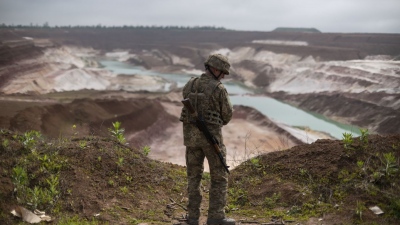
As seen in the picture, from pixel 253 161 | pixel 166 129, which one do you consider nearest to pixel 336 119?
pixel 166 129

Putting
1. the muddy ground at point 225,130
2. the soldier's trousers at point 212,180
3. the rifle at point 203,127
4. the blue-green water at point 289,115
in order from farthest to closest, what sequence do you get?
the blue-green water at point 289,115 → the muddy ground at point 225,130 → the soldier's trousers at point 212,180 → the rifle at point 203,127

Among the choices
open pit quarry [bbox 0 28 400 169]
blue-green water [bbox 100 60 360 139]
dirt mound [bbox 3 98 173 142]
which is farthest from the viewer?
blue-green water [bbox 100 60 360 139]

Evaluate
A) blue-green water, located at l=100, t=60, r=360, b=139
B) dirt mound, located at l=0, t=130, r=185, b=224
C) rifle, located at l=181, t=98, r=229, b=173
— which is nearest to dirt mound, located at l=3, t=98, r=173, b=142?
dirt mound, located at l=0, t=130, r=185, b=224

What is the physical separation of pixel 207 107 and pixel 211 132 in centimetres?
35

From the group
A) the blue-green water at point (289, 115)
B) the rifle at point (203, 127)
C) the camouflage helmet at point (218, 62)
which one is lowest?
the rifle at point (203, 127)

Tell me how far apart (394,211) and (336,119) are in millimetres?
31928

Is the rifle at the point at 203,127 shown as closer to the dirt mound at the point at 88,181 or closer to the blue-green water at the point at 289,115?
the dirt mound at the point at 88,181

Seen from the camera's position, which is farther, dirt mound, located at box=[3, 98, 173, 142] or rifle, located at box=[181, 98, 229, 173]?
dirt mound, located at box=[3, 98, 173, 142]

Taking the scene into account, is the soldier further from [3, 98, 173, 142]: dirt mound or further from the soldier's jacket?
[3, 98, 173, 142]: dirt mound

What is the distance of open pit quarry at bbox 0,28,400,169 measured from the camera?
23.3 meters

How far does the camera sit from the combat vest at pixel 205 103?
16.7ft

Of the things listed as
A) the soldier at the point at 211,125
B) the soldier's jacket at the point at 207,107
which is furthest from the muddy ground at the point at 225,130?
the soldier's jacket at the point at 207,107

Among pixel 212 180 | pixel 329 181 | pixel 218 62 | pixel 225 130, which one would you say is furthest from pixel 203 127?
pixel 225 130

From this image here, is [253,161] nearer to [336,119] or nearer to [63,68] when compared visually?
[336,119]
